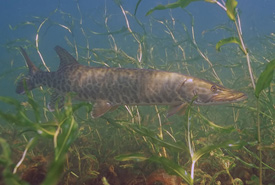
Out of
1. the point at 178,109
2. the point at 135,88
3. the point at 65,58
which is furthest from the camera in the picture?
the point at 65,58

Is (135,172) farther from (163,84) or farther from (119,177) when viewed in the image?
(163,84)

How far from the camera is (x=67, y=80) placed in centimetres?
459

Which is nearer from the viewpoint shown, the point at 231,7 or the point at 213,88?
the point at 231,7

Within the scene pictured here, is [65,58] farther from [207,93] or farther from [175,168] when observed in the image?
[175,168]

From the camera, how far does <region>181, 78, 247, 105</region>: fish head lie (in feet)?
11.6

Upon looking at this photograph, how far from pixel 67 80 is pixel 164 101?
2036mm

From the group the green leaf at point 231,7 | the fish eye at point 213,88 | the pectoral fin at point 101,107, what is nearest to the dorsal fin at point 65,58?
the pectoral fin at point 101,107

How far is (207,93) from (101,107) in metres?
1.90

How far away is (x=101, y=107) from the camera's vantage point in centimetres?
416

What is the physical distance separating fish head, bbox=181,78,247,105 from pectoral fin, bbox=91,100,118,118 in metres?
1.37

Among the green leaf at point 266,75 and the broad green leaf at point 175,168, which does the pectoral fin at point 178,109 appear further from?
the green leaf at point 266,75

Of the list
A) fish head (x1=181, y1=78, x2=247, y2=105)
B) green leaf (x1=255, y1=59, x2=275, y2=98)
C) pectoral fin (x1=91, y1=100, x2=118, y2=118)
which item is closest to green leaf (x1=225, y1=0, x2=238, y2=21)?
green leaf (x1=255, y1=59, x2=275, y2=98)

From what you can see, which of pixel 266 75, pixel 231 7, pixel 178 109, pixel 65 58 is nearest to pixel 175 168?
pixel 266 75

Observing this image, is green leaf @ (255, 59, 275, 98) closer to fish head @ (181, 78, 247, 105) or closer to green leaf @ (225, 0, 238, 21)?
green leaf @ (225, 0, 238, 21)
